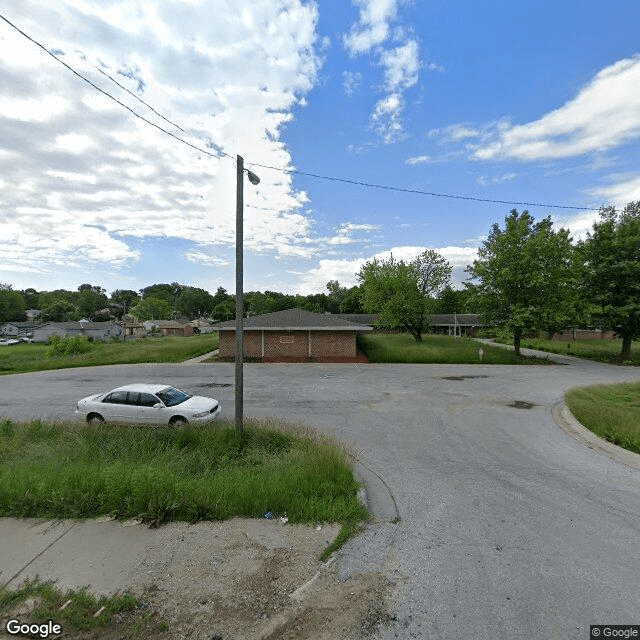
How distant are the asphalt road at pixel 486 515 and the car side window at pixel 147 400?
266cm

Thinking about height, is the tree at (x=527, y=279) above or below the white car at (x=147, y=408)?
above

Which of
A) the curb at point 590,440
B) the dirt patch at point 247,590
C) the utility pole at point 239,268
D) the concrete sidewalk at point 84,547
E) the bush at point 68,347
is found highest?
the utility pole at point 239,268

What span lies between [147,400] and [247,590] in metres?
7.44

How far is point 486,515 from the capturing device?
192 inches

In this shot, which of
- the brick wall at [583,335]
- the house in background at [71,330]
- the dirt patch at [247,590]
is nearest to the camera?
the dirt patch at [247,590]

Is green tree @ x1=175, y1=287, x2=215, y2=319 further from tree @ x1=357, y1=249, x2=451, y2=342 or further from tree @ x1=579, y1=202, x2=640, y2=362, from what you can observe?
tree @ x1=579, y1=202, x2=640, y2=362

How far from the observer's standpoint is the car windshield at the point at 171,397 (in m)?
9.61

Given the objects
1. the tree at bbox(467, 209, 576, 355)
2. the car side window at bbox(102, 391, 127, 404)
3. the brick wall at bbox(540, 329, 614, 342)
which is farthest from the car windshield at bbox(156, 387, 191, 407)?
the brick wall at bbox(540, 329, 614, 342)

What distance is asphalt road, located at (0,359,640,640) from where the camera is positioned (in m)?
3.20

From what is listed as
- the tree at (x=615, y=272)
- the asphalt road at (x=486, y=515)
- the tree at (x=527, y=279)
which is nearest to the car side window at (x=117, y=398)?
the asphalt road at (x=486, y=515)

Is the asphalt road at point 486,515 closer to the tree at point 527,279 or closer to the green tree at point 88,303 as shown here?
the tree at point 527,279

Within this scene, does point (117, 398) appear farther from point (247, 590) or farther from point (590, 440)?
point (590, 440)

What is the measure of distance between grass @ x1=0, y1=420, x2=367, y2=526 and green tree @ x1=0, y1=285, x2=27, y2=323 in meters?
118

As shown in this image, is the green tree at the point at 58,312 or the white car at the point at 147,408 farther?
the green tree at the point at 58,312
